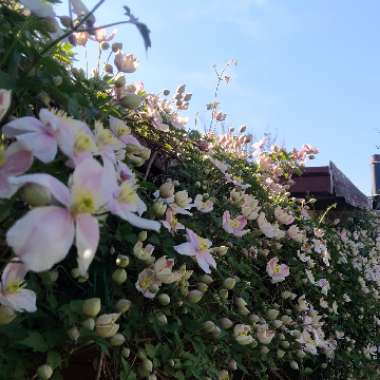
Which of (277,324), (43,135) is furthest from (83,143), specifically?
(277,324)

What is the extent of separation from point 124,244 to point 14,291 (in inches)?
13.6

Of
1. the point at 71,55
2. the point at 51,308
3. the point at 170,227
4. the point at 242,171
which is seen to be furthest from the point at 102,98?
the point at 242,171

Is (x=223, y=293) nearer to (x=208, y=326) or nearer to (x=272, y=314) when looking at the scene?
Answer: (x=208, y=326)

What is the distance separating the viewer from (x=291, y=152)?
9.37ft

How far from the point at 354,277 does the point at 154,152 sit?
58.4 inches

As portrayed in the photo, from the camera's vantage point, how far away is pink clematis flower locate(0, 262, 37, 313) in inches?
24.9

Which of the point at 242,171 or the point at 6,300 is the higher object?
the point at 242,171

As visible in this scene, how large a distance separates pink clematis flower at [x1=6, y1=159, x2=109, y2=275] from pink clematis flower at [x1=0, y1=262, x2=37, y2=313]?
0.65ft

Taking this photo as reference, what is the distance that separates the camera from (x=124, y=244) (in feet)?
3.20

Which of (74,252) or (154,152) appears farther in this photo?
(154,152)

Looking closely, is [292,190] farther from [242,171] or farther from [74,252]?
[74,252]

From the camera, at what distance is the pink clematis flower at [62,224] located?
1.36ft

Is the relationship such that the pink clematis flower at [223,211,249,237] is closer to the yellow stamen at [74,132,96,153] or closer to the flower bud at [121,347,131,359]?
the flower bud at [121,347,131,359]

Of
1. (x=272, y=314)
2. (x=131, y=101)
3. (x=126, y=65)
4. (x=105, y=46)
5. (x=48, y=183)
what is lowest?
(x=272, y=314)
